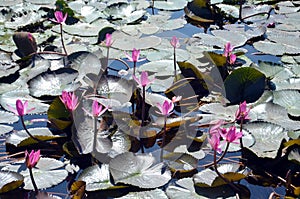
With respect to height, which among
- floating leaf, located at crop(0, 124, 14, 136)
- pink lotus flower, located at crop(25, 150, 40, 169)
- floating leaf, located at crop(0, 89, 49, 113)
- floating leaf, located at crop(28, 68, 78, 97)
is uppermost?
pink lotus flower, located at crop(25, 150, 40, 169)

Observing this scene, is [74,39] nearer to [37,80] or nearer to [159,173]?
[37,80]

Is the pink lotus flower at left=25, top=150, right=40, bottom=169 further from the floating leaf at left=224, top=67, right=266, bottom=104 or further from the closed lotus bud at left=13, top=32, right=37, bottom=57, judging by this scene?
the closed lotus bud at left=13, top=32, right=37, bottom=57

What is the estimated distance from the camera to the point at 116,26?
2.93m

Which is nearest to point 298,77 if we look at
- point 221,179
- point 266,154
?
point 266,154

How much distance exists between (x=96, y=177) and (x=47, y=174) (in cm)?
17

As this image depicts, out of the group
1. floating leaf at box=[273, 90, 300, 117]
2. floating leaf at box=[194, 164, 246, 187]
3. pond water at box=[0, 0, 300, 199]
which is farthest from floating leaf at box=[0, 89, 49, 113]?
floating leaf at box=[273, 90, 300, 117]

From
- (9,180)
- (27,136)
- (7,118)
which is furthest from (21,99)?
(9,180)

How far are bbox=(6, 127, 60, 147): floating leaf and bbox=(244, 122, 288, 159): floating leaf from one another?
2.44ft

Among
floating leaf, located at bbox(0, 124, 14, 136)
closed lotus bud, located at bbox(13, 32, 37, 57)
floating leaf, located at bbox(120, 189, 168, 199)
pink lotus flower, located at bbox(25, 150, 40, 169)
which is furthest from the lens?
closed lotus bud, located at bbox(13, 32, 37, 57)

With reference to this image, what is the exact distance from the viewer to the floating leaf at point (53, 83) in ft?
6.64

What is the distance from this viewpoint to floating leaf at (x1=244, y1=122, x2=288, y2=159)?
1635 millimetres

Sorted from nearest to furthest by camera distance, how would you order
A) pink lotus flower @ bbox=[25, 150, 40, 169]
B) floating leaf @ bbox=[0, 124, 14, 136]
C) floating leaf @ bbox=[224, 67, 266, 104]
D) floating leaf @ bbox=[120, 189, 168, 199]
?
pink lotus flower @ bbox=[25, 150, 40, 169] → floating leaf @ bbox=[120, 189, 168, 199] → floating leaf @ bbox=[0, 124, 14, 136] → floating leaf @ bbox=[224, 67, 266, 104]

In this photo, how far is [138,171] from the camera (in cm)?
153

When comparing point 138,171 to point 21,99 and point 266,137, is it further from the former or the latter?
point 21,99
